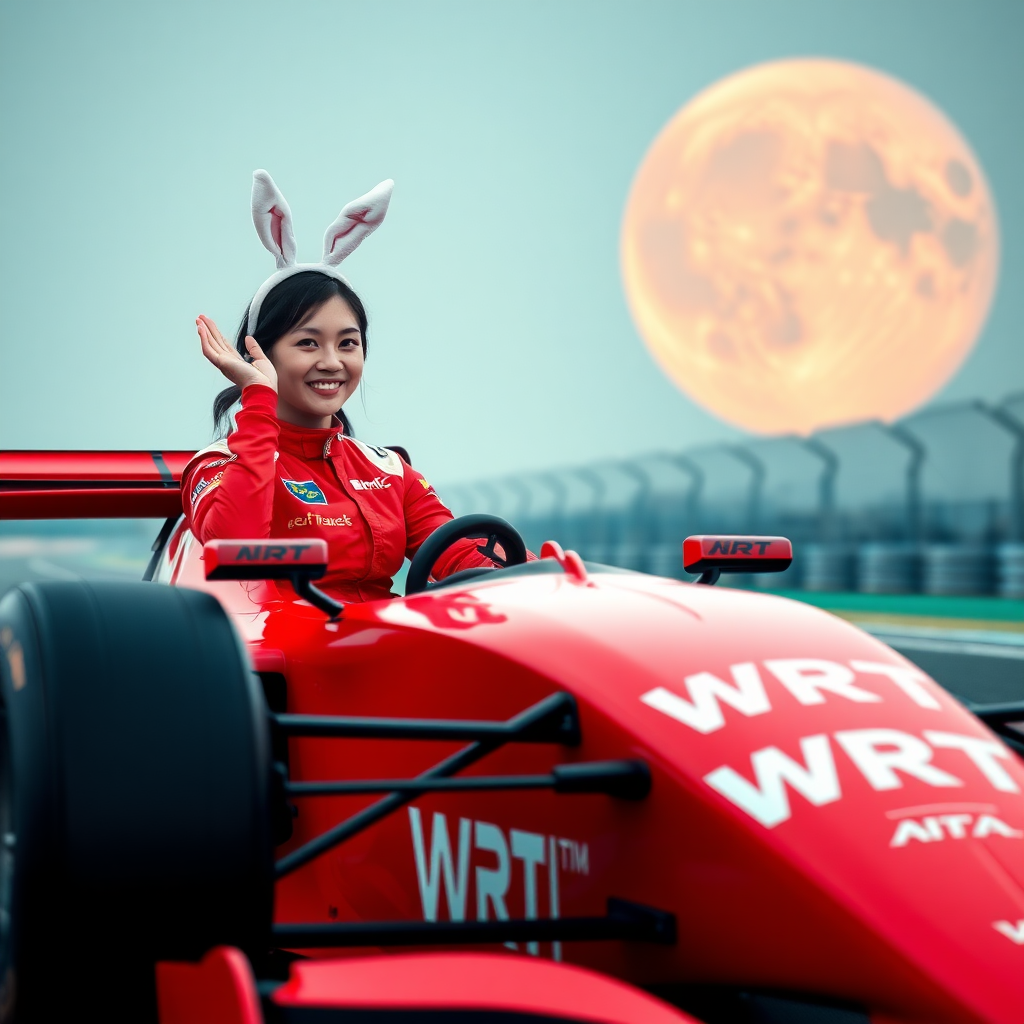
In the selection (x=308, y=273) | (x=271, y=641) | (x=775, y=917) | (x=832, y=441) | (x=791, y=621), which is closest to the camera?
(x=775, y=917)

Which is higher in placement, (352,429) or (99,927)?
(352,429)

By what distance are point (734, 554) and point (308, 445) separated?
1136mm

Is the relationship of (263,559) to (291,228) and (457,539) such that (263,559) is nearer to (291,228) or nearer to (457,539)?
(457,539)

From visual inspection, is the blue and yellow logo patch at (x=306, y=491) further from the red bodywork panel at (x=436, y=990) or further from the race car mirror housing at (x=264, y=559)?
the red bodywork panel at (x=436, y=990)

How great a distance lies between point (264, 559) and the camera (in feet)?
6.61

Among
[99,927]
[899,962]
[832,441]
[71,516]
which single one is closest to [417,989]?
[99,927]

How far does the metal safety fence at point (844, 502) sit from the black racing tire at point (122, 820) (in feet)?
38.3

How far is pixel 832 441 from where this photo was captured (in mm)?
14867

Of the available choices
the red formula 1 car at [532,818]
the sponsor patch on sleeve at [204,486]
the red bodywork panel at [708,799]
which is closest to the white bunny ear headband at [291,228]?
the sponsor patch on sleeve at [204,486]

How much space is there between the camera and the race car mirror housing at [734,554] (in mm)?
2531

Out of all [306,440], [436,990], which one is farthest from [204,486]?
[436,990]

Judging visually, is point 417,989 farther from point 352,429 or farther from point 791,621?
point 352,429

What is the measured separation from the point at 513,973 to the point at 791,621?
0.81 meters

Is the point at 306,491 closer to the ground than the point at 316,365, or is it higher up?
closer to the ground
